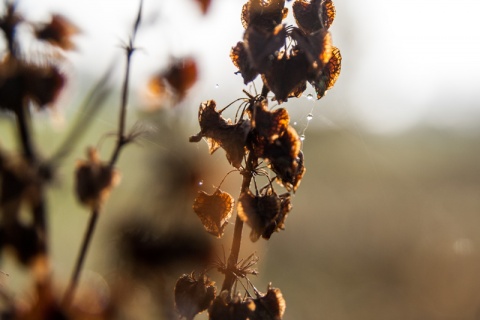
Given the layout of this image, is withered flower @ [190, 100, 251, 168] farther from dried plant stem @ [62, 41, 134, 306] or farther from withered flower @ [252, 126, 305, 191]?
dried plant stem @ [62, 41, 134, 306]

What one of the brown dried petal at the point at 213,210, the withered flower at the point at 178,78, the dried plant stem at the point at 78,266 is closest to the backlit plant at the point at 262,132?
the brown dried petal at the point at 213,210

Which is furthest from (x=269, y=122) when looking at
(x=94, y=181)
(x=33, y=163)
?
(x=33, y=163)

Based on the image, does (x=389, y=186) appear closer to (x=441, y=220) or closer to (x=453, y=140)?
(x=441, y=220)

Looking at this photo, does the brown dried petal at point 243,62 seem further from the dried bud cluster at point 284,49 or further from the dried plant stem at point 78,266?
the dried plant stem at point 78,266

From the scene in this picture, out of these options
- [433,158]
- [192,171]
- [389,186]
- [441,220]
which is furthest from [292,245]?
[192,171]

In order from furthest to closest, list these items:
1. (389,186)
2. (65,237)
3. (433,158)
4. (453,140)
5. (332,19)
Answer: (453,140)
(433,158)
(389,186)
(65,237)
(332,19)

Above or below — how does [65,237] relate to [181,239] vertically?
above
